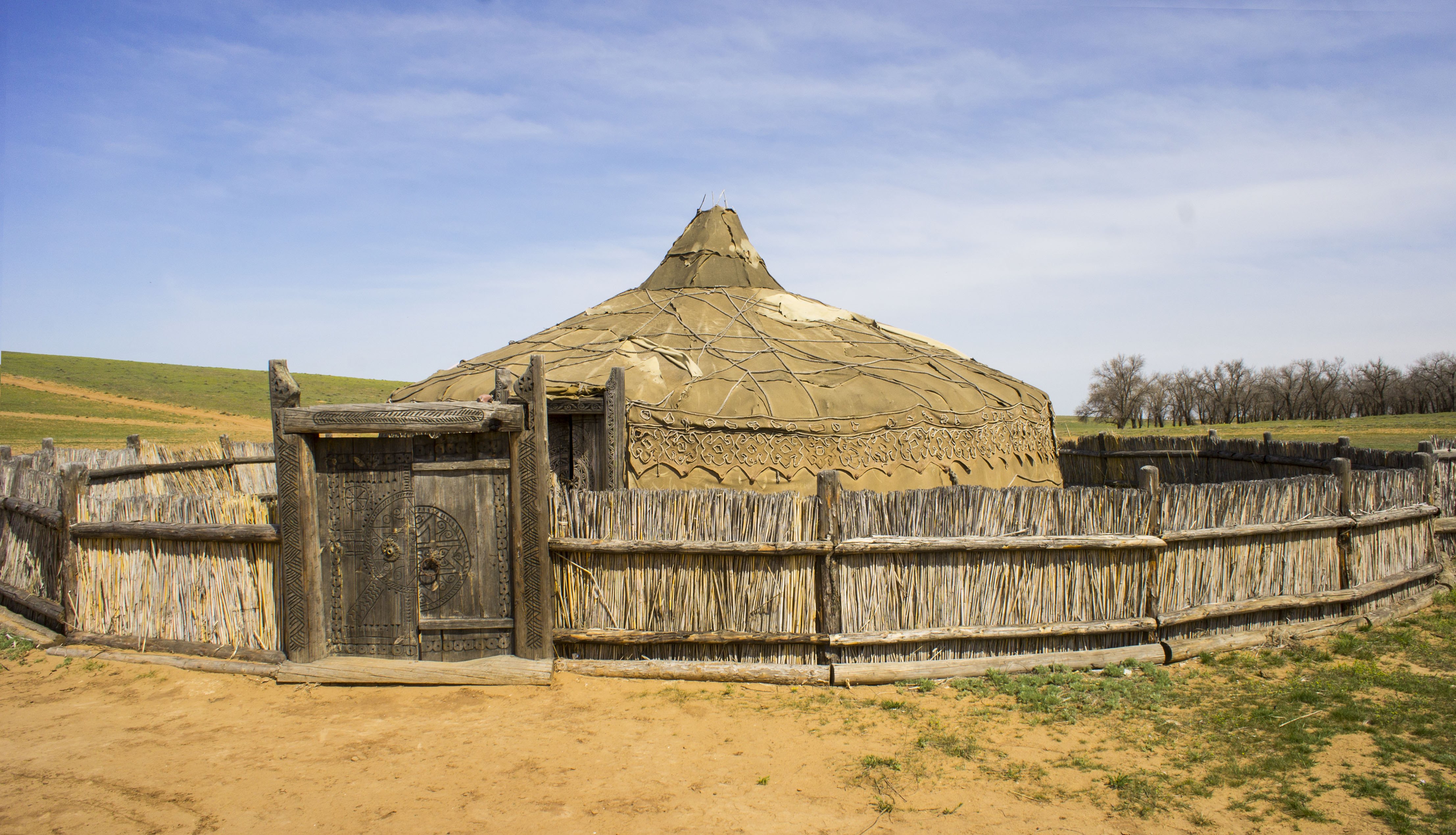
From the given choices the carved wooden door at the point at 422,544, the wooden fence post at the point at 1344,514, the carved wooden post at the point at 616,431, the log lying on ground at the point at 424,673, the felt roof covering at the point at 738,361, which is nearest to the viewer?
the log lying on ground at the point at 424,673

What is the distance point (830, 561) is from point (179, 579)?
4.79 meters

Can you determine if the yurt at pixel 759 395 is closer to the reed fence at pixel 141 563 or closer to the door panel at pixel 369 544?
the door panel at pixel 369 544

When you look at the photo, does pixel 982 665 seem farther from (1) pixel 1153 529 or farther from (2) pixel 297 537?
(2) pixel 297 537

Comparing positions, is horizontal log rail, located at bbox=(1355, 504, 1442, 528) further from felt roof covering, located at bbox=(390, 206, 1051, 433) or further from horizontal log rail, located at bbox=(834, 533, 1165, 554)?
felt roof covering, located at bbox=(390, 206, 1051, 433)

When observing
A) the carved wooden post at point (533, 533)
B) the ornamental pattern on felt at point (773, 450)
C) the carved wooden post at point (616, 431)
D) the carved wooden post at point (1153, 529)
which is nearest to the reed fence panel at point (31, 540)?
the carved wooden post at point (533, 533)

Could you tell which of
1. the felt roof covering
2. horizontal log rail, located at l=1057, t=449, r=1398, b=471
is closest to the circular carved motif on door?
the felt roof covering

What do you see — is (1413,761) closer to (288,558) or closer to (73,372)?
(288,558)

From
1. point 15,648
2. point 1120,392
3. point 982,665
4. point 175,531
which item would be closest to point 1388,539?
point 982,665

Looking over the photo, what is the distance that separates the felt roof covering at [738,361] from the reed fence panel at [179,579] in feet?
10.0

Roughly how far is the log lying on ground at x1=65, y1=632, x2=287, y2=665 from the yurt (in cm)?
308

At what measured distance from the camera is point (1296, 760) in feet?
13.9

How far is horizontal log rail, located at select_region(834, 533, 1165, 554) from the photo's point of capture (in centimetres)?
544

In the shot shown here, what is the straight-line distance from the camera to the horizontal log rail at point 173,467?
876cm

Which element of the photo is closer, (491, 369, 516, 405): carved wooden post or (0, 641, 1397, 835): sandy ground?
(0, 641, 1397, 835): sandy ground
